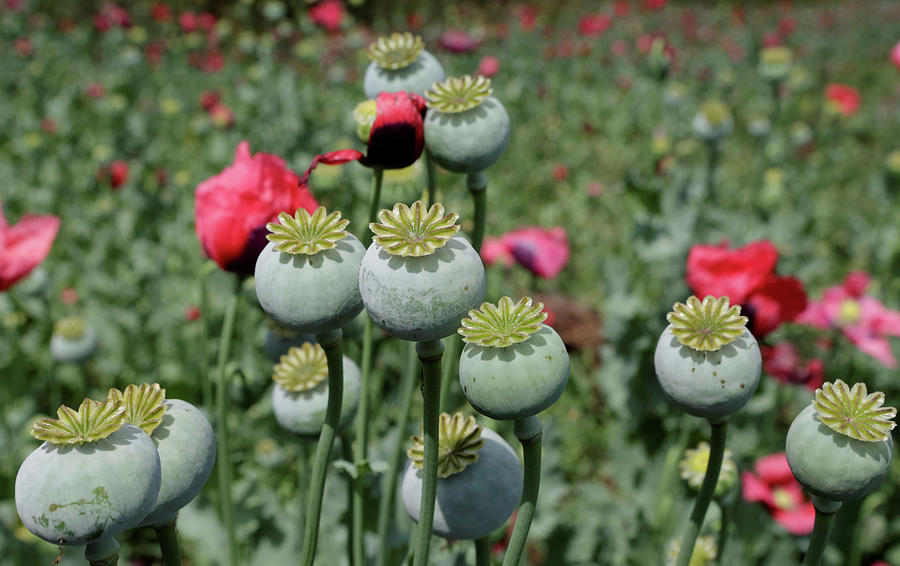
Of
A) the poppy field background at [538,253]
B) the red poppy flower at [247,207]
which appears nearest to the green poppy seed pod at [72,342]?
the poppy field background at [538,253]

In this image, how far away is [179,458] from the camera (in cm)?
47

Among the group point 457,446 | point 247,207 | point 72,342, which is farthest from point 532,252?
point 457,446

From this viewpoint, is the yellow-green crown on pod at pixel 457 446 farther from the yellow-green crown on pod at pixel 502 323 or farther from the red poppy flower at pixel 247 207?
the red poppy flower at pixel 247 207

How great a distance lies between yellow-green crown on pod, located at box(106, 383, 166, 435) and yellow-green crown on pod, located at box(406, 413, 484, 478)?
22 centimetres

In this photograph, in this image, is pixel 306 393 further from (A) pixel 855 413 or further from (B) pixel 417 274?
(A) pixel 855 413

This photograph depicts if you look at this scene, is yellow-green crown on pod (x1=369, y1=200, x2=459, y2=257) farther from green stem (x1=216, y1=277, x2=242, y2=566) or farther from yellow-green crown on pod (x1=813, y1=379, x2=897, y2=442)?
green stem (x1=216, y1=277, x2=242, y2=566)

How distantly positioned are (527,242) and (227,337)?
1.22m

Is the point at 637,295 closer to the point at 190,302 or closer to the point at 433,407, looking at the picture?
the point at 190,302

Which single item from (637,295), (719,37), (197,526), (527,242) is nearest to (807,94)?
(719,37)

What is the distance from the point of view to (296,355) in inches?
31.4

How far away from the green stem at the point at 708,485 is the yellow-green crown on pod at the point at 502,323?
204mm

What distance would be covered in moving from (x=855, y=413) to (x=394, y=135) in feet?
1.36

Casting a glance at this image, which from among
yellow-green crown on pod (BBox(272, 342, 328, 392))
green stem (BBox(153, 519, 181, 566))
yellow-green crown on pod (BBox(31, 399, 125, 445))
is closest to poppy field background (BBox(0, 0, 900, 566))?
yellow-green crown on pod (BBox(272, 342, 328, 392))

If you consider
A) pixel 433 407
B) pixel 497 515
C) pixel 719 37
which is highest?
pixel 719 37
